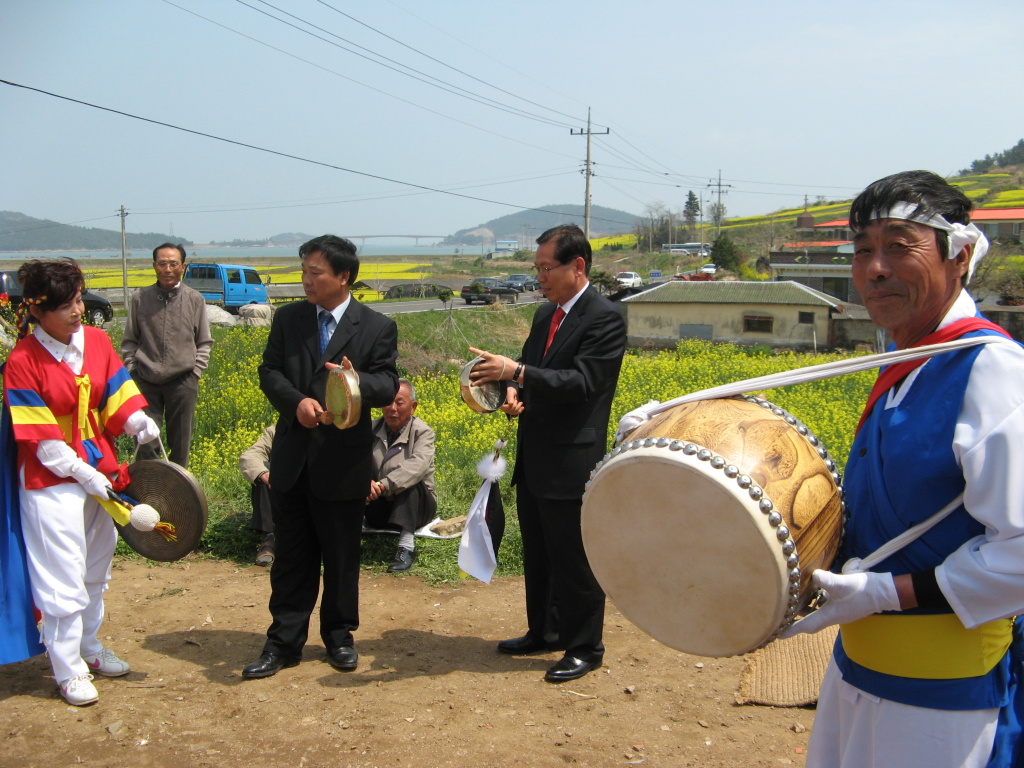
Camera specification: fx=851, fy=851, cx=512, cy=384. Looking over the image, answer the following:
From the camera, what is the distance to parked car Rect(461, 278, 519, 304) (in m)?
39.7

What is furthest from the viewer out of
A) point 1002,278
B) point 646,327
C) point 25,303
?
point 1002,278

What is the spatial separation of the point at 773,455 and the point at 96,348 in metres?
3.24

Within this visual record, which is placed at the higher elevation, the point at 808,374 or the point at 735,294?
the point at 735,294

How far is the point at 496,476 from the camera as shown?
14.7 feet

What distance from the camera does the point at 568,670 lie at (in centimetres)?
398

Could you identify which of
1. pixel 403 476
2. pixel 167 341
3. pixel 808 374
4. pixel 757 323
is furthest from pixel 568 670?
pixel 757 323

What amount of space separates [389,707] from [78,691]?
1340 millimetres

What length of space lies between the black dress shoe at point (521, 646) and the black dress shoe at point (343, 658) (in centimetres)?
75

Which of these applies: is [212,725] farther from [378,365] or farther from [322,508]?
[378,365]

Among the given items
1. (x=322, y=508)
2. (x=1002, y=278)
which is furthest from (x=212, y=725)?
(x=1002, y=278)

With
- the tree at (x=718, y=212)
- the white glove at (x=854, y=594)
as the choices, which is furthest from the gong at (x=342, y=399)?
the tree at (x=718, y=212)

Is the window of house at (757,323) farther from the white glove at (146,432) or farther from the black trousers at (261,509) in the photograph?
the white glove at (146,432)

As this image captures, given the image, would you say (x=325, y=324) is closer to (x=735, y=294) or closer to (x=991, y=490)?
(x=991, y=490)

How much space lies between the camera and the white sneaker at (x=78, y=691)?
366 cm
